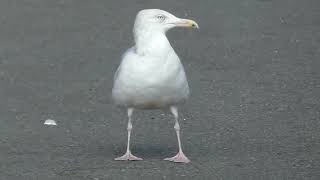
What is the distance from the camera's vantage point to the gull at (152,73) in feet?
27.8

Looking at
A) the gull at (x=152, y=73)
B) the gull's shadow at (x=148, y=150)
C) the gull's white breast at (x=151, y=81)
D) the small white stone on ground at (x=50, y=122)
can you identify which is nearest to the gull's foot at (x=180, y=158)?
the gull at (x=152, y=73)

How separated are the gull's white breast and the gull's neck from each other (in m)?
0.03

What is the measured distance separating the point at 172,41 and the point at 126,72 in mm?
6564

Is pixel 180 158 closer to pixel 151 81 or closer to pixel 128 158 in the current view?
pixel 128 158

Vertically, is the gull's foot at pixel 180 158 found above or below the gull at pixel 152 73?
below

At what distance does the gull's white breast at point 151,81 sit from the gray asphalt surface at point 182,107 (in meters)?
0.51

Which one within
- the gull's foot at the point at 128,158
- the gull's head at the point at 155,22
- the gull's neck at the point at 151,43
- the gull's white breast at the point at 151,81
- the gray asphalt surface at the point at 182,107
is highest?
the gull's head at the point at 155,22

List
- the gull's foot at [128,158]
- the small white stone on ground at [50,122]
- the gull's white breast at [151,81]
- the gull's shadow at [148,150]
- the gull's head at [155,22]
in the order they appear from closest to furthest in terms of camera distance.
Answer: the gull's white breast at [151,81]
the gull's head at [155,22]
the gull's foot at [128,158]
the gull's shadow at [148,150]
the small white stone on ground at [50,122]

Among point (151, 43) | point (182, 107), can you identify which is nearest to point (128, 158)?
point (151, 43)

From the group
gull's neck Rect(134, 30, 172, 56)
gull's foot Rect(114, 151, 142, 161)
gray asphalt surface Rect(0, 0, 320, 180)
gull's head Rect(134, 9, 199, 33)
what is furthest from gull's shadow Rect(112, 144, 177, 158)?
gull's head Rect(134, 9, 199, 33)

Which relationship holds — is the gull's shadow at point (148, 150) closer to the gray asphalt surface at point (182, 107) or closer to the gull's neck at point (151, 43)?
the gray asphalt surface at point (182, 107)

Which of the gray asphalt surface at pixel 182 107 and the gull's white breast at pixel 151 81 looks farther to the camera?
the gray asphalt surface at pixel 182 107

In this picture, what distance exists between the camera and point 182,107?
1086cm

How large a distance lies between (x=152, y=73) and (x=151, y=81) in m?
0.06
